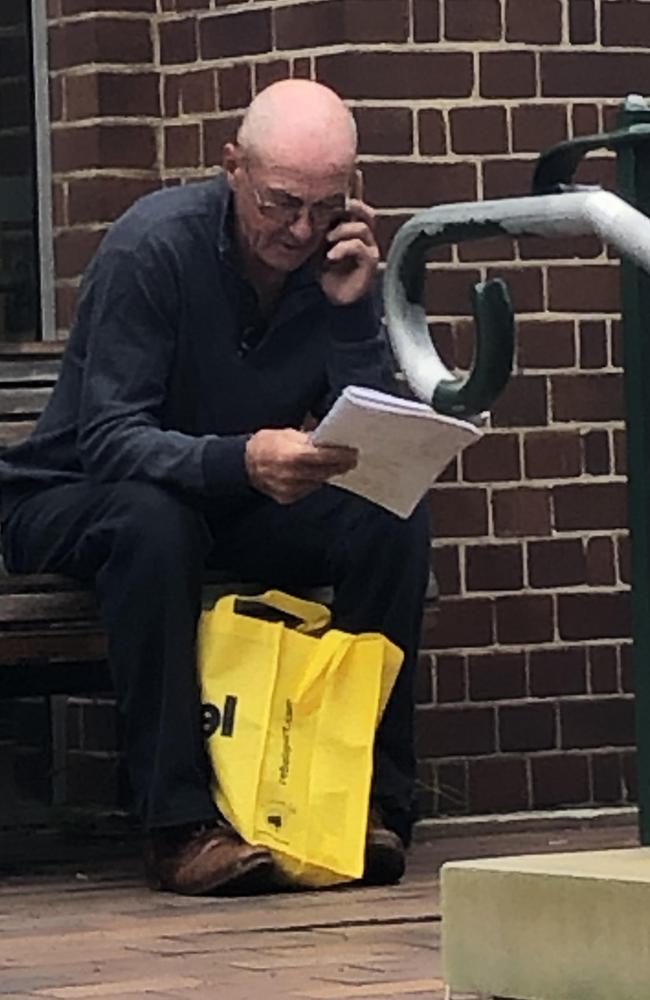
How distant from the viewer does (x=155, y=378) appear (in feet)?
17.2

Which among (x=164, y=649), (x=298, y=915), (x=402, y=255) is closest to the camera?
(x=402, y=255)

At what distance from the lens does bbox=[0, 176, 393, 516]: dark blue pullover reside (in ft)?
17.0

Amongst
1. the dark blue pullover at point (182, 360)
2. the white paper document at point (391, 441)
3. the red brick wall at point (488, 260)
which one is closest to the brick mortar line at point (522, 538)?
the red brick wall at point (488, 260)

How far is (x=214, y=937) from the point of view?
180 inches

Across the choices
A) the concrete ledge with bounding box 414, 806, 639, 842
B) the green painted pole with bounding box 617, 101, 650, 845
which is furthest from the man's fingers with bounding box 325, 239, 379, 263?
the green painted pole with bounding box 617, 101, 650, 845

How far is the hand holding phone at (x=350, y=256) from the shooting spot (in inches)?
207

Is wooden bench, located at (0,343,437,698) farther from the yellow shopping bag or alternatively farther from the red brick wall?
the red brick wall

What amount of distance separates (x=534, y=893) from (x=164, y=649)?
85.2 inches

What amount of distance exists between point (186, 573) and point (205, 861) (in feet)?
1.68

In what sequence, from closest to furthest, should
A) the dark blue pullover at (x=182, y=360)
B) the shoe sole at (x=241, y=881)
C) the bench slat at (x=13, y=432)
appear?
the shoe sole at (x=241, y=881), the dark blue pullover at (x=182, y=360), the bench slat at (x=13, y=432)

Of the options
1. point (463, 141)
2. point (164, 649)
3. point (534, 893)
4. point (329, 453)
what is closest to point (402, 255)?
point (534, 893)

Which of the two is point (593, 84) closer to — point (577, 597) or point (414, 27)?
point (414, 27)

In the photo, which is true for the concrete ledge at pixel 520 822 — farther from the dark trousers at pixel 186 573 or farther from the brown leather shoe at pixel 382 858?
the brown leather shoe at pixel 382 858

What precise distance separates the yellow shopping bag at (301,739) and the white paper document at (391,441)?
0.99ft
